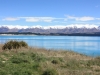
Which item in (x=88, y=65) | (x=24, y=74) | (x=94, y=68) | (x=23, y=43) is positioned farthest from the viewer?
(x=23, y=43)

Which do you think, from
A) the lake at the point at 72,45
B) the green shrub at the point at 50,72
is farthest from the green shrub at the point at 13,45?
the green shrub at the point at 50,72

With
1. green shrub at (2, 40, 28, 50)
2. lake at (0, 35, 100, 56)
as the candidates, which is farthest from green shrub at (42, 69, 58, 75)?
lake at (0, 35, 100, 56)

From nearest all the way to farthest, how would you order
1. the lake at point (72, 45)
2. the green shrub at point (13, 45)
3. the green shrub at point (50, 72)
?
the green shrub at point (50, 72) → the green shrub at point (13, 45) → the lake at point (72, 45)

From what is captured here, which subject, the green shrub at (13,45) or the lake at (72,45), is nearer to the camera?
the green shrub at (13,45)

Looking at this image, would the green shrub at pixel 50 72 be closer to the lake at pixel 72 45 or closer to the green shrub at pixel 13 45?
the green shrub at pixel 13 45

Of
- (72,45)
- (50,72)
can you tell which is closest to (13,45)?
(50,72)

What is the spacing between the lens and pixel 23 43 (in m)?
27.6

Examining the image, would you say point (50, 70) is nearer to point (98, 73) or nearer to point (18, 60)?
point (98, 73)

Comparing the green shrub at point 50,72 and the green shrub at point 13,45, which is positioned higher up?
the green shrub at point 13,45

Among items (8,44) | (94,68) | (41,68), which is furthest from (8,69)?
(8,44)

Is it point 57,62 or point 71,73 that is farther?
point 57,62

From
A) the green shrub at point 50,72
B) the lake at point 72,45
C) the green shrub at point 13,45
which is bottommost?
the lake at point 72,45

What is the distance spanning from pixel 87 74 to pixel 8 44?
14.4 meters

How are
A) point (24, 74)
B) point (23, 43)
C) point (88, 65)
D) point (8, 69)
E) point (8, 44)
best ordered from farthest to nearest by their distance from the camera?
point (23, 43) < point (8, 44) < point (88, 65) < point (8, 69) < point (24, 74)
